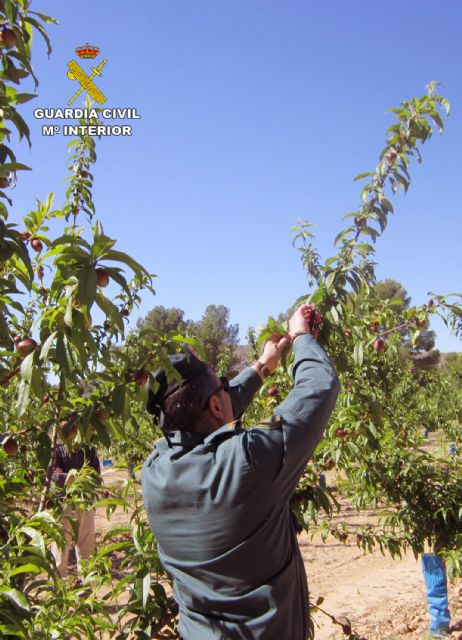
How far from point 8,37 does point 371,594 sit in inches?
207

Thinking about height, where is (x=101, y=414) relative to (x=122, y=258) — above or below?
below

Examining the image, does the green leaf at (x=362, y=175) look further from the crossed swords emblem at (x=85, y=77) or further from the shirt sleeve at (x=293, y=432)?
the crossed swords emblem at (x=85, y=77)

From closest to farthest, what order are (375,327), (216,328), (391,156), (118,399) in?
(118,399)
(391,156)
(375,327)
(216,328)

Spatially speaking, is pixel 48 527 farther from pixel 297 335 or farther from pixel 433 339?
pixel 433 339

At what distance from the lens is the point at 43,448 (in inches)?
63.9

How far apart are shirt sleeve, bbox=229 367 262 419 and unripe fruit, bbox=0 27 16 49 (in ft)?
3.80

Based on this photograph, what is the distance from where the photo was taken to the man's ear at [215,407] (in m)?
1.53

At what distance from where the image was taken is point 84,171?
2.70 meters

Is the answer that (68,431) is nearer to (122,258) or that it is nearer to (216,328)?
(122,258)

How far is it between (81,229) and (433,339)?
28305 mm

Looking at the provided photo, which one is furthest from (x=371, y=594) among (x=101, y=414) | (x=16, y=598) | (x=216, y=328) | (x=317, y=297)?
(x=216, y=328)

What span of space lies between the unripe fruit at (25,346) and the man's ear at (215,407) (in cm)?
49

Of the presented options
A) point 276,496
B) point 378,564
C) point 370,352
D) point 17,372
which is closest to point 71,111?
point 17,372

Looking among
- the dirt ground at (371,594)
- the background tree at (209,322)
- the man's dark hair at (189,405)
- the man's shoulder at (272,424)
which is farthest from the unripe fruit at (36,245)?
the background tree at (209,322)
